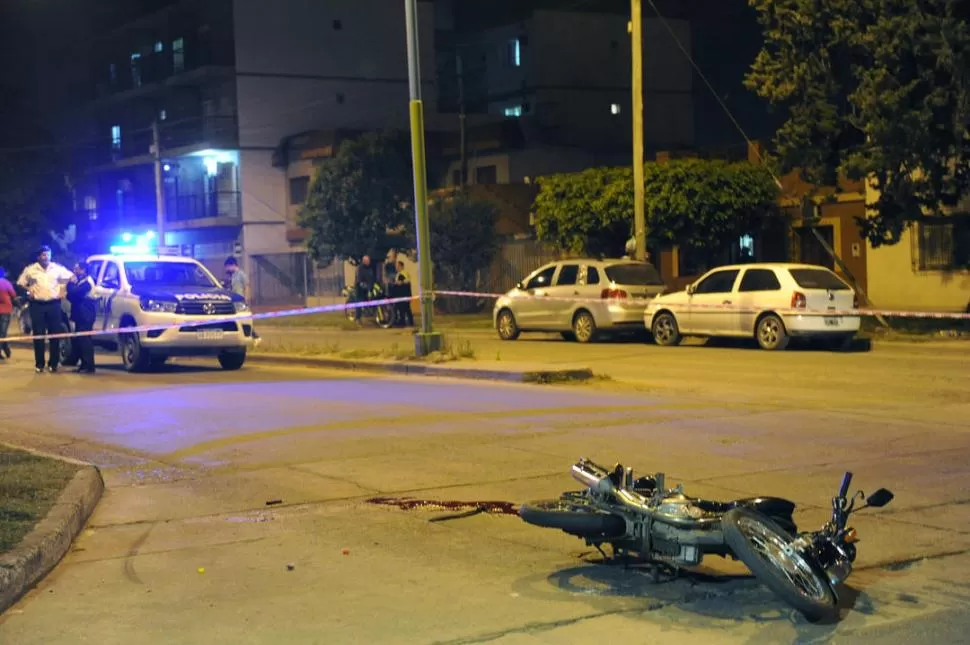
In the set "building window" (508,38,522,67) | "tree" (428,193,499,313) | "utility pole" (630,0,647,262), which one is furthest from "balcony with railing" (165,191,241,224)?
"utility pole" (630,0,647,262)

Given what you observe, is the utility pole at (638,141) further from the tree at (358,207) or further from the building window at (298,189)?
the building window at (298,189)

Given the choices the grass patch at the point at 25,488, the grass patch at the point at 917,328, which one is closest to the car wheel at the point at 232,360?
the grass patch at the point at 25,488

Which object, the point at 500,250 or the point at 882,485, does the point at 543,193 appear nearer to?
the point at 500,250

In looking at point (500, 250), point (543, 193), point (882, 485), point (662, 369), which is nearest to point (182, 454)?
point (882, 485)

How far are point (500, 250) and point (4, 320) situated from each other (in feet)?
59.6

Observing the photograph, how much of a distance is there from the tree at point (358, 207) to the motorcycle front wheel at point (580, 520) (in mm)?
34149

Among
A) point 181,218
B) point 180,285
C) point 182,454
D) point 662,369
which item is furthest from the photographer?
point 181,218

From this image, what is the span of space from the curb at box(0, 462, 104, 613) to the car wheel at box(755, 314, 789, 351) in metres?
13.8

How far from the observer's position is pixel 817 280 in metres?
20.7

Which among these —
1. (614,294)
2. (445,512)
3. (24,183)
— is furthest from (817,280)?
(24,183)

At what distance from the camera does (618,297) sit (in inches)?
934

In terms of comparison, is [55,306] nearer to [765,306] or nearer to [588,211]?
[765,306]

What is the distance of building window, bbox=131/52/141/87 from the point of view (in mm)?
59844

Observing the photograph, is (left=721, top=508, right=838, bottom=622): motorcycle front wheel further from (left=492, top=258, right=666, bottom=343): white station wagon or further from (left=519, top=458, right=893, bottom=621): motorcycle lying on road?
(left=492, top=258, right=666, bottom=343): white station wagon
